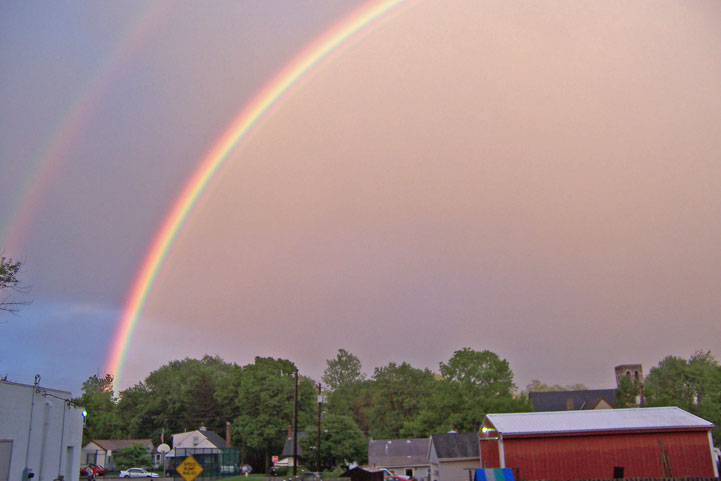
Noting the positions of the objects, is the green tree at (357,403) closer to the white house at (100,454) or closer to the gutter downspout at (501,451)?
the white house at (100,454)

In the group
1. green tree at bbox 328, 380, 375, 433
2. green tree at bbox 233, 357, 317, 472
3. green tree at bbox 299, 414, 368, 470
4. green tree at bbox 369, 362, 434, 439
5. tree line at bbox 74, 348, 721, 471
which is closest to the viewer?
green tree at bbox 299, 414, 368, 470

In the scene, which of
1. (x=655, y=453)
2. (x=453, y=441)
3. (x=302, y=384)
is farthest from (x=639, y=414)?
(x=302, y=384)

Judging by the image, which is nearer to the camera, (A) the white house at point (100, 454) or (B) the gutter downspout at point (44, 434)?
(B) the gutter downspout at point (44, 434)

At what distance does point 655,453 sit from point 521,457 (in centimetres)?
787

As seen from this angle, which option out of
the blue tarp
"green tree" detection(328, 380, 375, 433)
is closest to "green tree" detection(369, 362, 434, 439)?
"green tree" detection(328, 380, 375, 433)

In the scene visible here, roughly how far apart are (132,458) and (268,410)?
16.9 metres

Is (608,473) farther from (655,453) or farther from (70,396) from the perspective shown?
(70,396)

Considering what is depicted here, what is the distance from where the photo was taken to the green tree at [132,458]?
67.6 metres

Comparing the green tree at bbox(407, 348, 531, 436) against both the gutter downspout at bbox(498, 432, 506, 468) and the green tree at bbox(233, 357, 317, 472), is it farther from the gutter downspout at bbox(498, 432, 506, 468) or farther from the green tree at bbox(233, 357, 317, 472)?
the gutter downspout at bbox(498, 432, 506, 468)

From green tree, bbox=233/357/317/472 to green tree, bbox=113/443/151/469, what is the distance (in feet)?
39.5

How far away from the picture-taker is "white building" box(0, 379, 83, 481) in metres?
23.1

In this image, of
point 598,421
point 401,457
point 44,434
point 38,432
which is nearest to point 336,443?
point 401,457

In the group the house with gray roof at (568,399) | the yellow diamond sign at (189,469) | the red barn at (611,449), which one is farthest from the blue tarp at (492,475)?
the house with gray roof at (568,399)

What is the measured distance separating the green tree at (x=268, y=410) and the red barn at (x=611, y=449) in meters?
44.5
